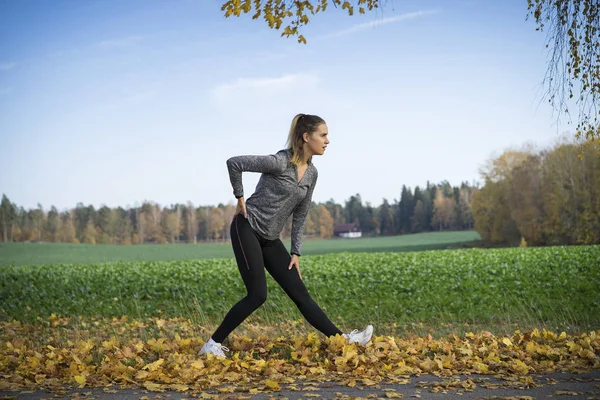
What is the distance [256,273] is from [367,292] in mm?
10870

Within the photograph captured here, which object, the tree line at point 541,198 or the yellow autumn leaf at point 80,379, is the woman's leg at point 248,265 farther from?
the tree line at point 541,198

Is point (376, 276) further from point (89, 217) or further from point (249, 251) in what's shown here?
point (89, 217)

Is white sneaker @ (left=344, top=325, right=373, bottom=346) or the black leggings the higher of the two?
the black leggings

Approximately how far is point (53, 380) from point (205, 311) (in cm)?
952

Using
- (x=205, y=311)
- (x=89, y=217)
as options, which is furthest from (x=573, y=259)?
(x=89, y=217)

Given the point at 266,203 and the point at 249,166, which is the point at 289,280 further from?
the point at 249,166

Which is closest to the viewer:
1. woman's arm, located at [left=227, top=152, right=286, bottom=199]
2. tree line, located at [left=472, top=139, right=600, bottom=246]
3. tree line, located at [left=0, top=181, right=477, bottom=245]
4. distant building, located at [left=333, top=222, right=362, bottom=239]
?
woman's arm, located at [left=227, top=152, right=286, bottom=199]

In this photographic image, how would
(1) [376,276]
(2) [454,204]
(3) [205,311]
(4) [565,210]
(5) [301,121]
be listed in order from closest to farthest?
1. (5) [301,121]
2. (3) [205,311]
3. (1) [376,276]
4. (4) [565,210]
5. (2) [454,204]

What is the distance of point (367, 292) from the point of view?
15875 mm

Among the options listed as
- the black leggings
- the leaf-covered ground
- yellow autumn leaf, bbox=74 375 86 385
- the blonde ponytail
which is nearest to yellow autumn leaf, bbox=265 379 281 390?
the leaf-covered ground

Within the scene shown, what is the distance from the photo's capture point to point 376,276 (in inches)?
720

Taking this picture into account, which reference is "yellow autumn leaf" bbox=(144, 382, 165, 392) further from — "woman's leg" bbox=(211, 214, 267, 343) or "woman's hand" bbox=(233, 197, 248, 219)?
"woman's hand" bbox=(233, 197, 248, 219)

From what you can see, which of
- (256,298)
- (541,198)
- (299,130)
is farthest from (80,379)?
(541,198)

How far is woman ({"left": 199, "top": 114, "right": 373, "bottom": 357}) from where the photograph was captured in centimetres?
535
